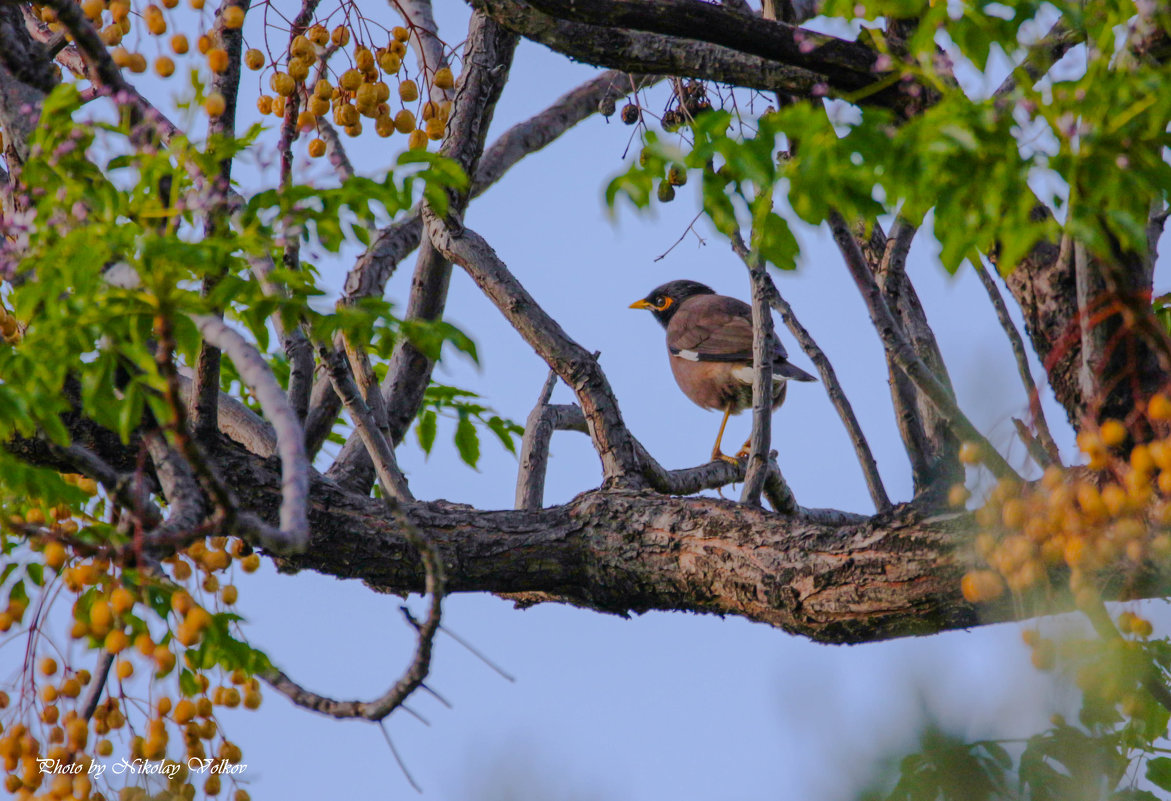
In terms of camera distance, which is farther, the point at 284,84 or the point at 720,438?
the point at 720,438

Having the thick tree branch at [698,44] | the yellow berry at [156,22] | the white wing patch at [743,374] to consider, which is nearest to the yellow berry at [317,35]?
the yellow berry at [156,22]

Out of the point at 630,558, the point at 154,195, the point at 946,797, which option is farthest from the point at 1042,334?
the point at 154,195

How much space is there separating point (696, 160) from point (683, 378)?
539 cm

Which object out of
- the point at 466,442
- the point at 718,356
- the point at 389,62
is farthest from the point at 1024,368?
the point at 718,356

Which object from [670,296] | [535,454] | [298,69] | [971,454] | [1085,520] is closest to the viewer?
[1085,520]

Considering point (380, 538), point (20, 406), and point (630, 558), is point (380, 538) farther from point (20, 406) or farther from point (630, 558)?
point (20, 406)

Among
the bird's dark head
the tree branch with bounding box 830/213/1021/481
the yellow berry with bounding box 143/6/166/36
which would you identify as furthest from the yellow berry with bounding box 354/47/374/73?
the bird's dark head

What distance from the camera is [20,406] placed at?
2145mm

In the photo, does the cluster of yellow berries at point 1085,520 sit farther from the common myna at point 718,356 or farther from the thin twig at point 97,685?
the common myna at point 718,356

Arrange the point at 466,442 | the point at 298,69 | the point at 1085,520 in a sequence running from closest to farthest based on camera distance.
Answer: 1. the point at 1085,520
2. the point at 298,69
3. the point at 466,442

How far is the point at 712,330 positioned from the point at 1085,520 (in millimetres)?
5500

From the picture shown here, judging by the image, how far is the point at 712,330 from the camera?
739 cm

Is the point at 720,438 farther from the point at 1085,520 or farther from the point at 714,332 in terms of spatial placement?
the point at 1085,520

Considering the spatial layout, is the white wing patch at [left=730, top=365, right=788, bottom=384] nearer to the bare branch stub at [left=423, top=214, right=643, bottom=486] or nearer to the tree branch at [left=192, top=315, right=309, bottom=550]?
the bare branch stub at [left=423, top=214, right=643, bottom=486]
